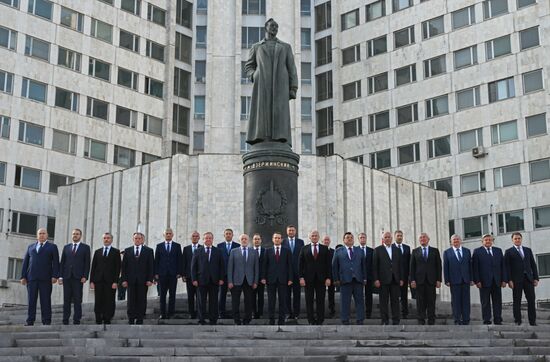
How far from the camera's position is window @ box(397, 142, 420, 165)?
57.8 meters

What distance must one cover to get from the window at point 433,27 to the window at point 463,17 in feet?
2.96

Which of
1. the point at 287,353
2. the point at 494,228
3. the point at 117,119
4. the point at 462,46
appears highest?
the point at 462,46

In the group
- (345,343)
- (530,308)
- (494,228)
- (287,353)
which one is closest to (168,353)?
(287,353)

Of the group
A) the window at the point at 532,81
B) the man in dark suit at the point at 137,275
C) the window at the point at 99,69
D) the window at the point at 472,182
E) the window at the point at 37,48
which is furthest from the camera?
the window at the point at 99,69

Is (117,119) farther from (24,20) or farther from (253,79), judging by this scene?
(253,79)

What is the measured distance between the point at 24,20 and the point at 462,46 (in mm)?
26199

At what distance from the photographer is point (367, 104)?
61.4 metres

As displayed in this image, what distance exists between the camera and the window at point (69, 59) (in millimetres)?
55312

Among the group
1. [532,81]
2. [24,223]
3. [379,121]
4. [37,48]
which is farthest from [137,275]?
[379,121]

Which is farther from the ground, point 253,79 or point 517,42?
point 517,42

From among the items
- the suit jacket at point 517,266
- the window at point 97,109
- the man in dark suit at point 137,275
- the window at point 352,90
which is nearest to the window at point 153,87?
the window at point 97,109

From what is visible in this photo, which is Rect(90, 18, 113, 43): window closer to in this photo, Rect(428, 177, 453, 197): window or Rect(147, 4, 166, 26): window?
Rect(147, 4, 166, 26): window

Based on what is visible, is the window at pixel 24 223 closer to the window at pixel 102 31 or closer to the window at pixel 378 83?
the window at pixel 102 31

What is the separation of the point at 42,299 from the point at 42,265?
69 centimetres
